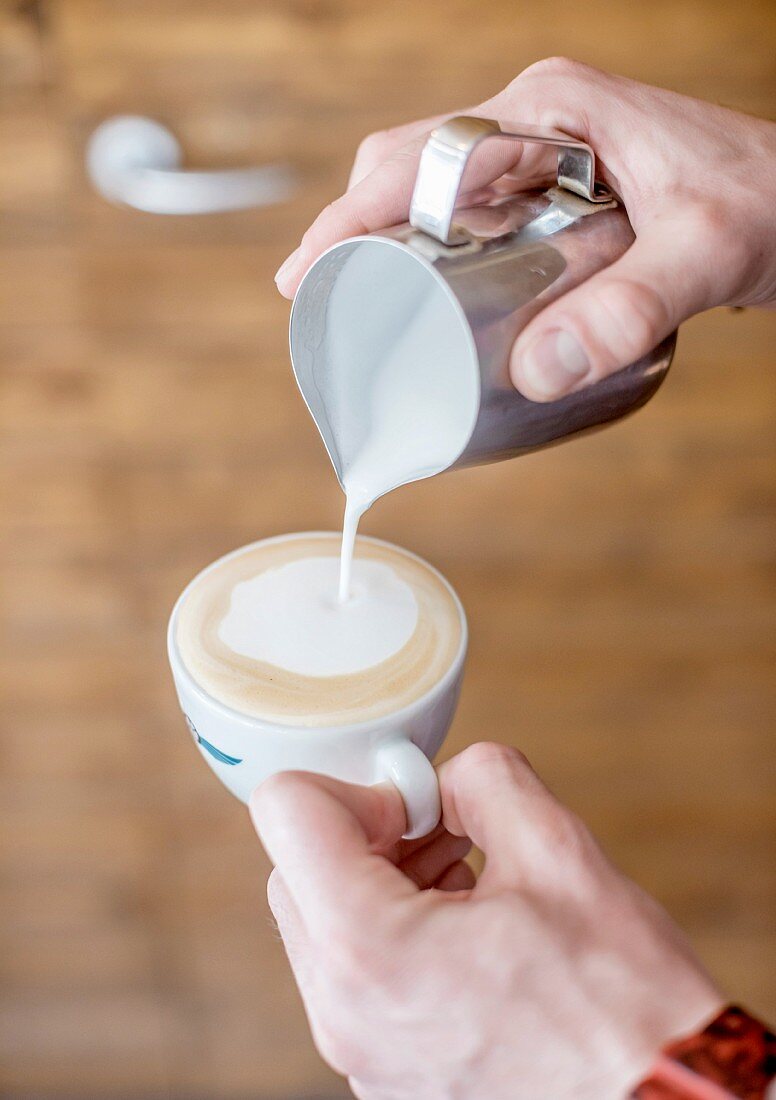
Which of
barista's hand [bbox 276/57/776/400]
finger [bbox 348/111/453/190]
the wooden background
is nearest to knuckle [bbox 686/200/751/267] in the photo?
barista's hand [bbox 276/57/776/400]

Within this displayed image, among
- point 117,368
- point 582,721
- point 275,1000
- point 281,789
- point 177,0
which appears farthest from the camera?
point 275,1000

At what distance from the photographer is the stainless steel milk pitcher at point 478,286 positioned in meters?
0.50

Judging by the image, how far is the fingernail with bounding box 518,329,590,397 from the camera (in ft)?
1.66

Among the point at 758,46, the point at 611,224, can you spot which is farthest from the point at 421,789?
the point at 758,46

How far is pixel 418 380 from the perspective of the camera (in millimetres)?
612

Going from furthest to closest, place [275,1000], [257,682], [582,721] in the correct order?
[275,1000] < [582,721] < [257,682]

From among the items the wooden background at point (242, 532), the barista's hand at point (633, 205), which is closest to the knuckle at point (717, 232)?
the barista's hand at point (633, 205)

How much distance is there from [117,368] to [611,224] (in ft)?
1.84

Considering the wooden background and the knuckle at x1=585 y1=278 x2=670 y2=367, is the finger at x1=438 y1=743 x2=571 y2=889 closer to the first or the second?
the knuckle at x1=585 y1=278 x2=670 y2=367

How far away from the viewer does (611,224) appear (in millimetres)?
598

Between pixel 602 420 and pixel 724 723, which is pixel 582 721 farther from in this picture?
pixel 602 420

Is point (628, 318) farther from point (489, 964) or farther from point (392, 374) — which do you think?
point (489, 964)

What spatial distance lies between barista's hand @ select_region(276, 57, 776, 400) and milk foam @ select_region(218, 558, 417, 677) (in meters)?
0.19

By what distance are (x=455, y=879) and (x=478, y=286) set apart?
1.40 feet
